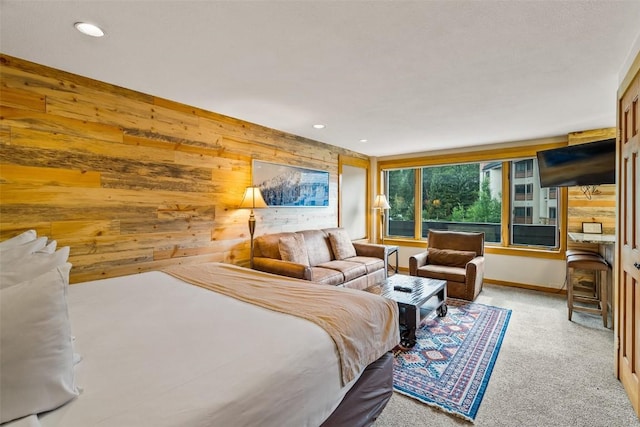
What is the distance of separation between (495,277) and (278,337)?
4.80 metres

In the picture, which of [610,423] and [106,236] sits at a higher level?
[106,236]

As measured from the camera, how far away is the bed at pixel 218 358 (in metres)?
0.92

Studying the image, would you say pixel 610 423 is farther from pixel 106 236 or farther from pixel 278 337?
pixel 106 236

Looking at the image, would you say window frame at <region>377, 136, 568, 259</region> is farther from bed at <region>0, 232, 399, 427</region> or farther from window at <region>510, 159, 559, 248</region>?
bed at <region>0, 232, 399, 427</region>

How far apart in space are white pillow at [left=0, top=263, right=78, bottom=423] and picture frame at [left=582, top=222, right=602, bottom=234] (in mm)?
5307

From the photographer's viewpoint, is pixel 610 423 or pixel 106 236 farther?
pixel 106 236

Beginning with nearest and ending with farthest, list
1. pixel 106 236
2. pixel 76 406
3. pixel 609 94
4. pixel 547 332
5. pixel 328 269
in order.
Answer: pixel 76 406 < pixel 106 236 < pixel 609 94 < pixel 547 332 < pixel 328 269

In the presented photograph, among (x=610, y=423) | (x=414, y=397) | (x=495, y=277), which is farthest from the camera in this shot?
(x=495, y=277)

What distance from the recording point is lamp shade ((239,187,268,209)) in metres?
3.58

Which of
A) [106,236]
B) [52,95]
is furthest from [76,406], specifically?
[52,95]

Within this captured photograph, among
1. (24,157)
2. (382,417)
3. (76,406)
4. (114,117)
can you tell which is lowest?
(382,417)

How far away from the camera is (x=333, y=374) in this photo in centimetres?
135

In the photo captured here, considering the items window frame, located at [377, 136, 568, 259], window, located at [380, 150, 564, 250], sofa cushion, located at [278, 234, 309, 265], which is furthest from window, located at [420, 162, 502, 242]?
sofa cushion, located at [278, 234, 309, 265]

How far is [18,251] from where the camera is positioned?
1604mm
